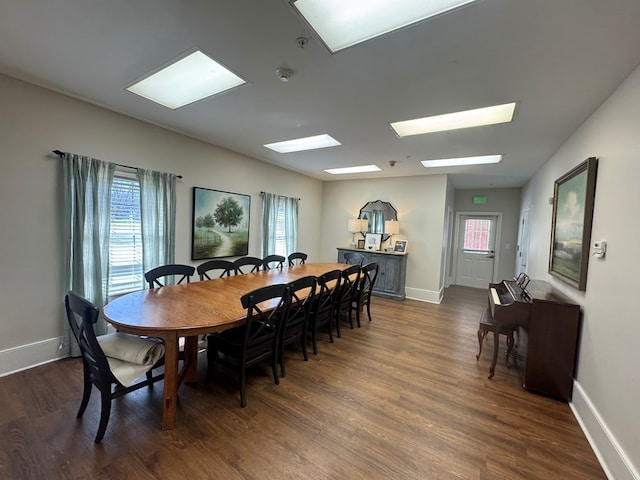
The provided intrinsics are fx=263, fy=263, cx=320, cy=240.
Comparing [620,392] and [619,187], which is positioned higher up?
[619,187]

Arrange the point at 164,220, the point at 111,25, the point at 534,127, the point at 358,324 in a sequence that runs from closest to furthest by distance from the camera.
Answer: the point at 111,25 < the point at 534,127 < the point at 164,220 < the point at 358,324

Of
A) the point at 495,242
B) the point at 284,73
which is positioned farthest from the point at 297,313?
the point at 495,242


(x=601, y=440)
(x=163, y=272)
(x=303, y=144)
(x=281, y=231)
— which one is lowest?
(x=601, y=440)

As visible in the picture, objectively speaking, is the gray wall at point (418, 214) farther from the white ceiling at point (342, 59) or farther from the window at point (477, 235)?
the white ceiling at point (342, 59)

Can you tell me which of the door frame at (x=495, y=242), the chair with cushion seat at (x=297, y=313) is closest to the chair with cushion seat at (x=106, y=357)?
the chair with cushion seat at (x=297, y=313)

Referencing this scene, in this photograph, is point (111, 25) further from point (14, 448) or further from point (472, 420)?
point (472, 420)

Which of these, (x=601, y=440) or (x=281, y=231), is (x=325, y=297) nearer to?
(x=601, y=440)

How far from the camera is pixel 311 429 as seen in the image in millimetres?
1863

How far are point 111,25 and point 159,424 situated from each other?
8.54ft

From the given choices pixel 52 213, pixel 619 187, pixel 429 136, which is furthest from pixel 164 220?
pixel 619 187

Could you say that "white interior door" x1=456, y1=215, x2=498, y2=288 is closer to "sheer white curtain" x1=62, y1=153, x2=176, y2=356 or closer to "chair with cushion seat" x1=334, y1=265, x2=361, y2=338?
"chair with cushion seat" x1=334, y1=265, x2=361, y2=338

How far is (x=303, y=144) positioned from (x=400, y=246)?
9.78 feet

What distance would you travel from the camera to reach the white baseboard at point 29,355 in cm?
233

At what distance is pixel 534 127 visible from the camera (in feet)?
9.04
